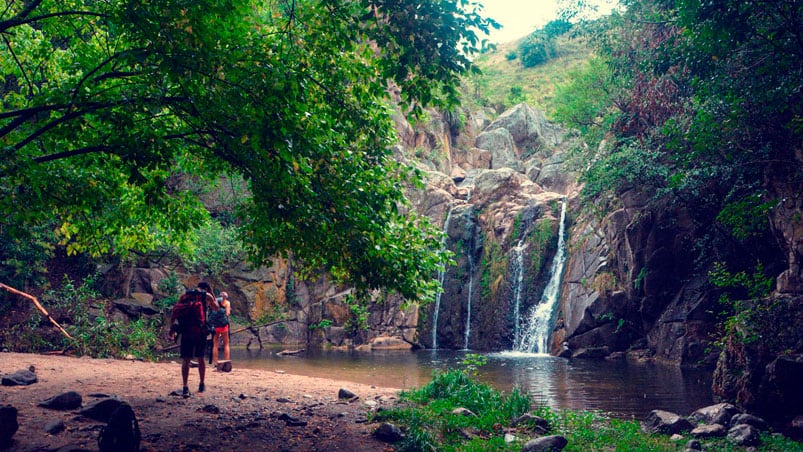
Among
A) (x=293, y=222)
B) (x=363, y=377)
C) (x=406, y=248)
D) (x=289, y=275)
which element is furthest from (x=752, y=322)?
(x=289, y=275)

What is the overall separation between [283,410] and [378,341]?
18.0 meters

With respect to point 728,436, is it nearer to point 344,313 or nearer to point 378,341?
point 378,341

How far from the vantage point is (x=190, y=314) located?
8.71 m

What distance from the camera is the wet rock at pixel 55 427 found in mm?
5781

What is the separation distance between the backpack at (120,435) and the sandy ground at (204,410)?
0.76 ft

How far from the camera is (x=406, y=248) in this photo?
7.78 meters

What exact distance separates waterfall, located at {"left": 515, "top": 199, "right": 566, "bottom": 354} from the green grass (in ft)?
45.9

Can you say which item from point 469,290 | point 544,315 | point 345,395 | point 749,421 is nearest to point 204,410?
point 345,395

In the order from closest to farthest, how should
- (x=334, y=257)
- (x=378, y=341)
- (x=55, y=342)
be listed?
(x=334, y=257), (x=55, y=342), (x=378, y=341)

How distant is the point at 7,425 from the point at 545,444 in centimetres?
583

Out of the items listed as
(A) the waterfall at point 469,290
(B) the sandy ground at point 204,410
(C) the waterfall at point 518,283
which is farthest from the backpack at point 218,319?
(A) the waterfall at point 469,290

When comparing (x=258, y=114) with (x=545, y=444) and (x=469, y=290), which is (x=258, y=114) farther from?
(x=469, y=290)

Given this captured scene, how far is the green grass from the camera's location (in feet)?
21.2

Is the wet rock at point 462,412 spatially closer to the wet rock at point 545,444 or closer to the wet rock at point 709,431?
the wet rock at point 545,444
